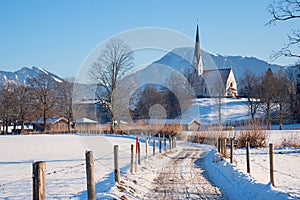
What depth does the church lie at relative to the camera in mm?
100156

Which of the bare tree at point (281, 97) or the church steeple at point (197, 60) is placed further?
the church steeple at point (197, 60)

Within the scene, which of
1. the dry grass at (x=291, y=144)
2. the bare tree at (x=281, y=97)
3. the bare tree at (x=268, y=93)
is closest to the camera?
the dry grass at (x=291, y=144)

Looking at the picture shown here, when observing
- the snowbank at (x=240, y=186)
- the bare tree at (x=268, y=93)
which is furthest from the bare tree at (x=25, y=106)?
the snowbank at (x=240, y=186)

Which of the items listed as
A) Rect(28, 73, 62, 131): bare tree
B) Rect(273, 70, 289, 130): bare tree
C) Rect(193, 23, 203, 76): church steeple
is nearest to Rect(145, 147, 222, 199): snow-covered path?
Rect(273, 70, 289, 130): bare tree

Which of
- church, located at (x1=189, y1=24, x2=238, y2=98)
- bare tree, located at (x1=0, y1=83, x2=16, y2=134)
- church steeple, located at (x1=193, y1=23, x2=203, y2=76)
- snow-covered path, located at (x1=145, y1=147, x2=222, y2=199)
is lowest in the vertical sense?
snow-covered path, located at (x1=145, y1=147, x2=222, y2=199)

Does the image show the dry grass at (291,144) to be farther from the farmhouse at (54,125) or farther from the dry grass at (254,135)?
the farmhouse at (54,125)

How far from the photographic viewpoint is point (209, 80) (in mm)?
110625

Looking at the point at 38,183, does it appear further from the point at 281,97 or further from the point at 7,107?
the point at 7,107

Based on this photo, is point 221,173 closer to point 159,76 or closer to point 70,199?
point 70,199

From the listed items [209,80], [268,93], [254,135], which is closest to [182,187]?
[254,135]

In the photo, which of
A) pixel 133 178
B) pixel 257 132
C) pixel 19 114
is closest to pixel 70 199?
pixel 133 178

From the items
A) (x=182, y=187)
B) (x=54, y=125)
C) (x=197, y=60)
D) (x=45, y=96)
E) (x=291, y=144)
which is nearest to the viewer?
(x=182, y=187)

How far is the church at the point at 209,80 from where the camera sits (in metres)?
100

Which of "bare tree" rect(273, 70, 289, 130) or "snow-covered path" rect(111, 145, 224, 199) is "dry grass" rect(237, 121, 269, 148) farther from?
"bare tree" rect(273, 70, 289, 130)
